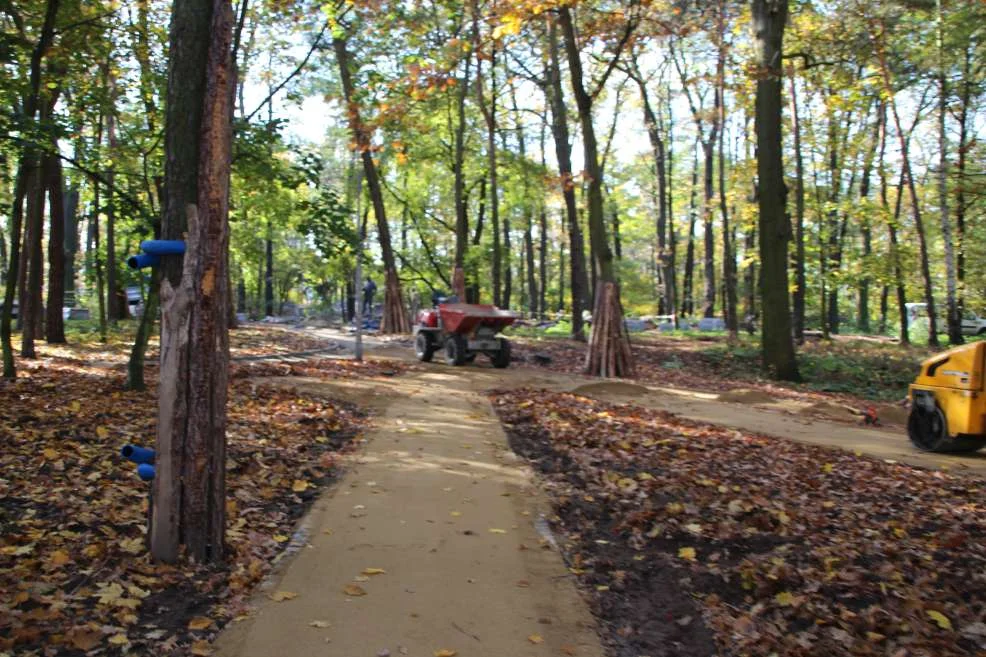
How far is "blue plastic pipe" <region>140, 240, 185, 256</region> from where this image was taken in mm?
4625

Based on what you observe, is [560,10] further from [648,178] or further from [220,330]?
[648,178]

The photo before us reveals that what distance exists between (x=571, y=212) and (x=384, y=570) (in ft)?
78.0

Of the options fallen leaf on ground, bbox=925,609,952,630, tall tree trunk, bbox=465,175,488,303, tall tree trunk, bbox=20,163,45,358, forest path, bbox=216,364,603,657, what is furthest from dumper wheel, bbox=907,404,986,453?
tall tree trunk, bbox=465,175,488,303

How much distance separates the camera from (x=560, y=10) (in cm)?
1608

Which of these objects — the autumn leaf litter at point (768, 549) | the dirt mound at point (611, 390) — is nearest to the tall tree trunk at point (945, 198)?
the dirt mound at point (611, 390)

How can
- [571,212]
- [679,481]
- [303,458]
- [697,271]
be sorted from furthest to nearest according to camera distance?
[697,271], [571,212], [303,458], [679,481]

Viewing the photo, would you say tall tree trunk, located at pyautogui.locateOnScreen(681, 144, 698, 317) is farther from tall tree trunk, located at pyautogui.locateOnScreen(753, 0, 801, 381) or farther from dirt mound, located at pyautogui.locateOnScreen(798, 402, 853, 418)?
dirt mound, located at pyautogui.locateOnScreen(798, 402, 853, 418)

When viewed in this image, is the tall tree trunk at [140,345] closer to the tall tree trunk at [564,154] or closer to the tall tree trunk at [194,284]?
the tall tree trunk at [194,284]

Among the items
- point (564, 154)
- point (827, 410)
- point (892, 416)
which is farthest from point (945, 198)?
point (564, 154)

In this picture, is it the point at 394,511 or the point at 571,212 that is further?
the point at 571,212

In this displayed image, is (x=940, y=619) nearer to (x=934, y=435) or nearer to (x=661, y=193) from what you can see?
(x=934, y=435)

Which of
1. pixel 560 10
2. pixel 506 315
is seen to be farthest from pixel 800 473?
pixel 560 10

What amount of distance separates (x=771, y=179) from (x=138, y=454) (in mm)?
15692

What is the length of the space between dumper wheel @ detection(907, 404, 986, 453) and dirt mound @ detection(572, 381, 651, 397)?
5367 mm
